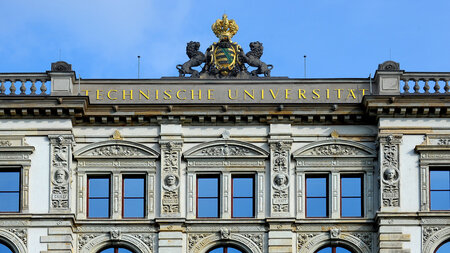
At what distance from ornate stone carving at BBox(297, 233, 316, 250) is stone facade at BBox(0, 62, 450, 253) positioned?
4 centimetres

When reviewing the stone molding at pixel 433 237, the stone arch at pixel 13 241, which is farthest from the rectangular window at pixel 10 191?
the stone molding at pixel 433 237

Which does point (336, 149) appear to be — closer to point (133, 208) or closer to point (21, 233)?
point (133, 208)

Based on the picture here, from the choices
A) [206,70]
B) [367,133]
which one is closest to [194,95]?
[206,70]

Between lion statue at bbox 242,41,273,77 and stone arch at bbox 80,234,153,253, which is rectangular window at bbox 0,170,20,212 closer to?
stone arch at bbox 80,234,153,253

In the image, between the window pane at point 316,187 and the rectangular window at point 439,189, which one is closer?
the rectangular window at point 439,189

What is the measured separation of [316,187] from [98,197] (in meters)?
9.38

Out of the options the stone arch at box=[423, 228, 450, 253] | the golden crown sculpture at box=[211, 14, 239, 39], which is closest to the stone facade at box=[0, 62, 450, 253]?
the stone arch at box=[423, 228, 450, 253]

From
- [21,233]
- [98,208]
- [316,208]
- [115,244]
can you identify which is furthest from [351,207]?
[21,233]

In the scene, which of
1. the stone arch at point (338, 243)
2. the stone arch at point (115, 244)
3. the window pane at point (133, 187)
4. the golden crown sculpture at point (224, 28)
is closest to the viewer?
the stone arch at point (115, 244)

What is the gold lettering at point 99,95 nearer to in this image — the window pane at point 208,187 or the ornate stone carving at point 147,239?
the window pane at point 208,187

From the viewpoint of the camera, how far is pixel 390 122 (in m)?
95.4

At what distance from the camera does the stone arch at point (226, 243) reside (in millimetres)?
93750

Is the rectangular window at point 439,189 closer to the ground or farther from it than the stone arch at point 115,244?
farther from it

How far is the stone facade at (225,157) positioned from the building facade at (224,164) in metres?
0.06
